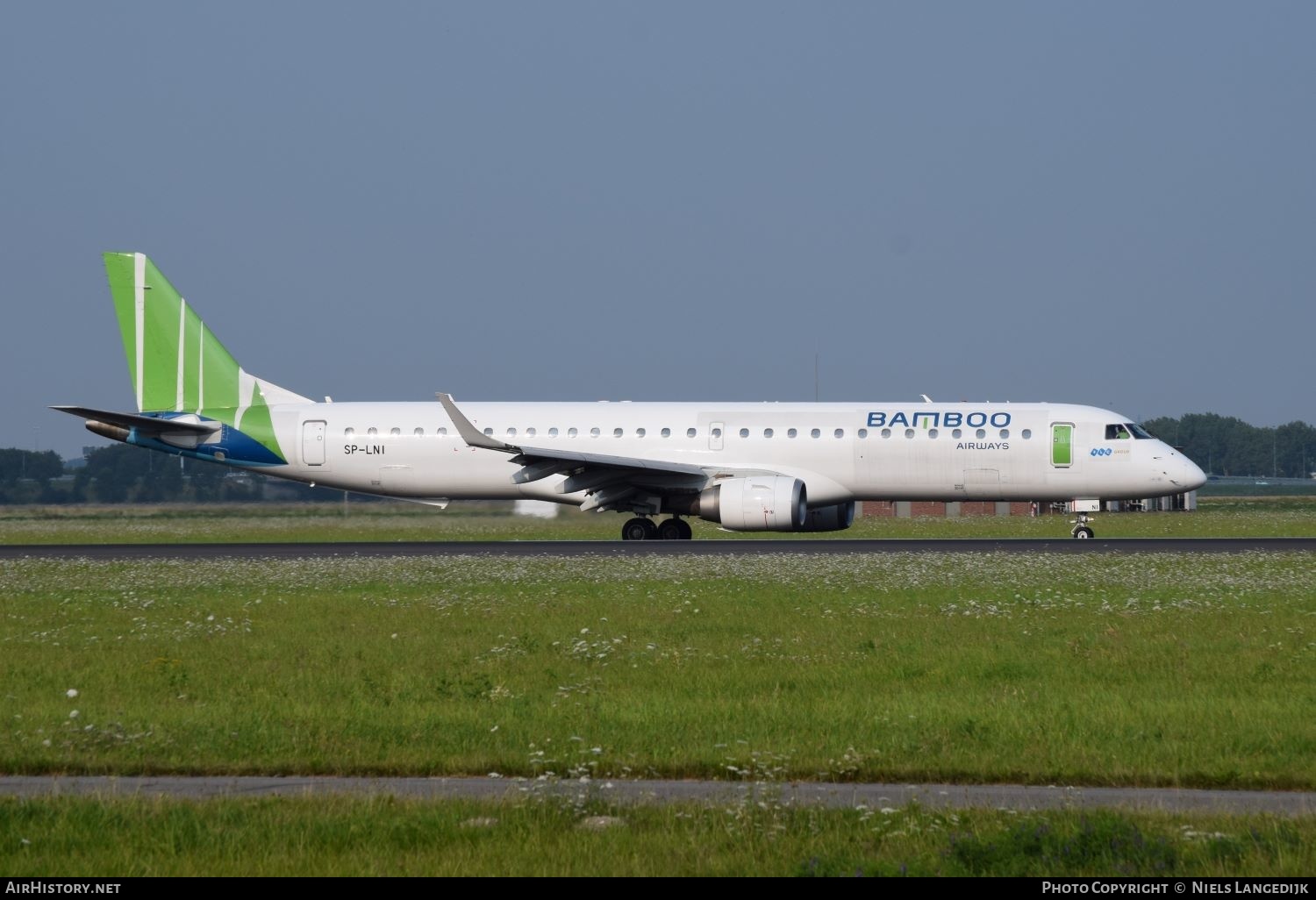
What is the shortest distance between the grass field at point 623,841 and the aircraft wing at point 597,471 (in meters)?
24.6

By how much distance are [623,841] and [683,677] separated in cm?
570

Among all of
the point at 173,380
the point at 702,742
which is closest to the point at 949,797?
the point at 702,742

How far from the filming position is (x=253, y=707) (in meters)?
11.6

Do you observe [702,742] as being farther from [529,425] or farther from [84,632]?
[529,425]

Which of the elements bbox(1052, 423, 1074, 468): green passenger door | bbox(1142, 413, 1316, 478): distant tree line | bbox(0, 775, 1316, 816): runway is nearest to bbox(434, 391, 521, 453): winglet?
bbox(1052, 423, 1074, 468): green passenger door

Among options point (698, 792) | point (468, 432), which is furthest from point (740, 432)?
point (698, 792)

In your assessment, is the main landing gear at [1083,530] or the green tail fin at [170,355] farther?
the green tail fin at [170,355]

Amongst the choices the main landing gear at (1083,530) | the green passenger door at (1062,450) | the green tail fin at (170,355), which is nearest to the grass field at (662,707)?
the green passenger door at (1062,450)

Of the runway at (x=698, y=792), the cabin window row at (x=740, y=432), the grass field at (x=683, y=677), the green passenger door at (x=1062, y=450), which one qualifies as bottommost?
the runway at (x=698, y=792)

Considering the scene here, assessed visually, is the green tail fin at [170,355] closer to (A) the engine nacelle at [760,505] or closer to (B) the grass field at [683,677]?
(A) the engine nacelle at [760,505]

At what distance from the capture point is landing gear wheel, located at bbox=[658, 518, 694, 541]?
3591cm

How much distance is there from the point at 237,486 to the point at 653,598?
31.7m

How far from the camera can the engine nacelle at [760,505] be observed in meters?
31.7

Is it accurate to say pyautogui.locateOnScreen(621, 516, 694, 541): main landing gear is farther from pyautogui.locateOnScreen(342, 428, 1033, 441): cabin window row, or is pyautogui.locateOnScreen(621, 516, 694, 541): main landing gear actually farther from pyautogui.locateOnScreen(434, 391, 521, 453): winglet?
pyautogui.locateOnScreen(434, 391, 521, 453): winglet
